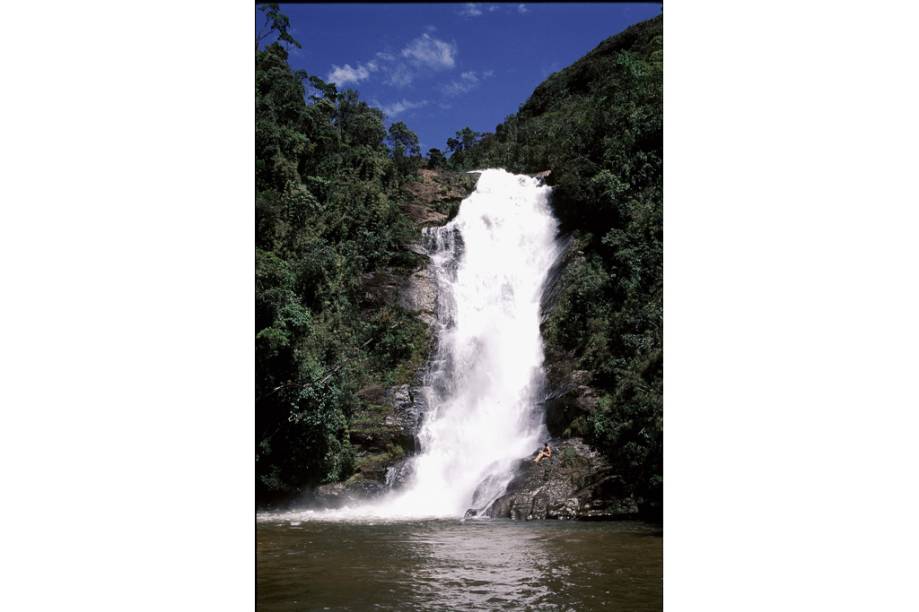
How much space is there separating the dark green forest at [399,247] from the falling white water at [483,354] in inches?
23.6

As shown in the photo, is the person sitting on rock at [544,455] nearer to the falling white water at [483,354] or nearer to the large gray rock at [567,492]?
the large gray rock at [567,492]

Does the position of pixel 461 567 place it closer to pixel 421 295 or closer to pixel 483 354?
pixel 483 354

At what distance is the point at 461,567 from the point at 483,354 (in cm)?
826

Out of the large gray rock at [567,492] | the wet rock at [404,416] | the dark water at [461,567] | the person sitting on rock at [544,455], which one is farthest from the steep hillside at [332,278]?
the dark water at [461,567]

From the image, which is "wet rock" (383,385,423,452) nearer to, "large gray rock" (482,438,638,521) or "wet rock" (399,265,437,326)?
"wet rock" (399,265,437,326)

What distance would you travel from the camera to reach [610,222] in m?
14.7

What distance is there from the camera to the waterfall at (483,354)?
36.7 ft

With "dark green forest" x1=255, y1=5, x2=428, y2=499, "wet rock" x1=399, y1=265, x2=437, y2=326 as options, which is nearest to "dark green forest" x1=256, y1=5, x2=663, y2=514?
"dark green forest" x1=255, y1=5, x2=428, y2=499
